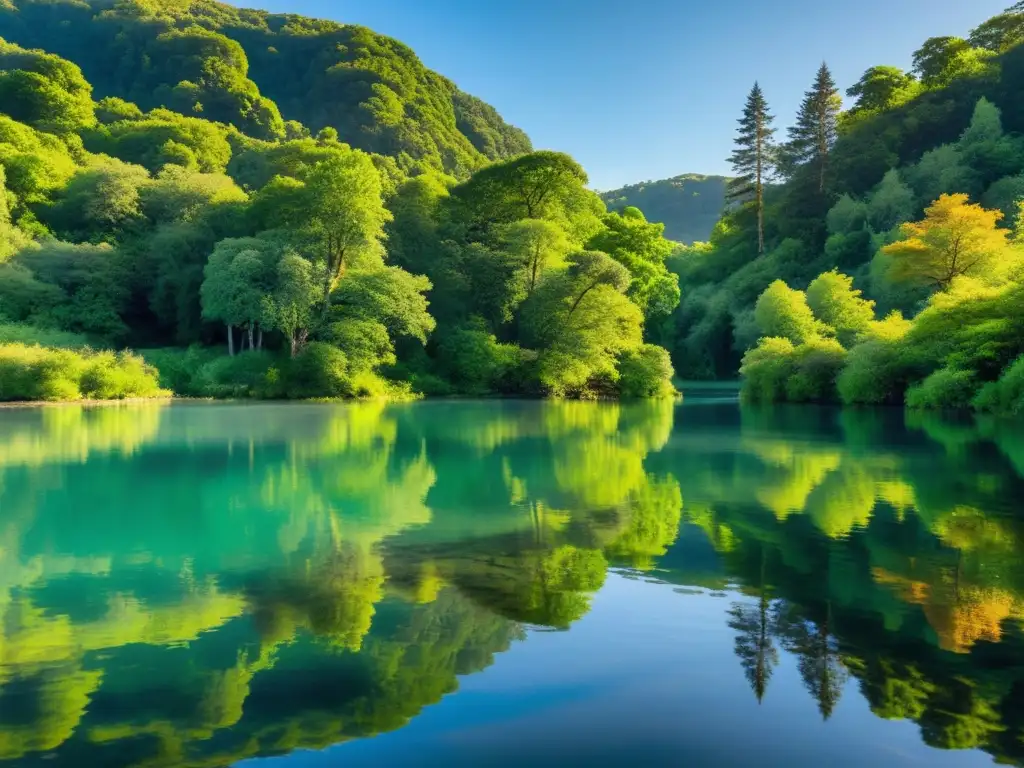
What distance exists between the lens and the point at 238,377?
38.0 meters

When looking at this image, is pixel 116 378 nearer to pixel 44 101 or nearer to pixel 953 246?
pixel 44 101

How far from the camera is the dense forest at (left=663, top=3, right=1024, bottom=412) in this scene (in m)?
29.9

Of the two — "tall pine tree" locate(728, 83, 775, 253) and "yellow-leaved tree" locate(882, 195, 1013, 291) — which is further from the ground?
"tall pine tree" locate(728, 83, 775, 253)

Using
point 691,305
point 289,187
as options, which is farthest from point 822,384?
point 289,187

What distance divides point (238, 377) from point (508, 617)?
3449cm

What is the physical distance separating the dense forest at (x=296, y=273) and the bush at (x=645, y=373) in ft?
0.26

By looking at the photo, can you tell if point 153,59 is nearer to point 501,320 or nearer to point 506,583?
point 501,320

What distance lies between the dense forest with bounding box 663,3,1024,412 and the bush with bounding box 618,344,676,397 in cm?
499

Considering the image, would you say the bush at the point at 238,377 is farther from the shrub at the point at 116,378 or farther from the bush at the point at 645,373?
the bush at the point at 645,373

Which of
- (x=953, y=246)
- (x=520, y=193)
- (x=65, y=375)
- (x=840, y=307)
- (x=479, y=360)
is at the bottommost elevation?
(x=65, y=375)

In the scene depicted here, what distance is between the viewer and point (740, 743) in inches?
165

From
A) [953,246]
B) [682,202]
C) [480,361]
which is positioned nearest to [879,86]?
[953,246]

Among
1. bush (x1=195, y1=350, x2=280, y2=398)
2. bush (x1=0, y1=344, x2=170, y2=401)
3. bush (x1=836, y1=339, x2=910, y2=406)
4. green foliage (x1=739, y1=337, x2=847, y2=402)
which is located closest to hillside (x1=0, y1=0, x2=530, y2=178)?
bush (x1=195, y1=350, x2=280, y2=398)

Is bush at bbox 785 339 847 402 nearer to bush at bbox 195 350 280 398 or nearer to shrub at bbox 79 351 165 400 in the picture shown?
bush at bbox 195 350 280 398
